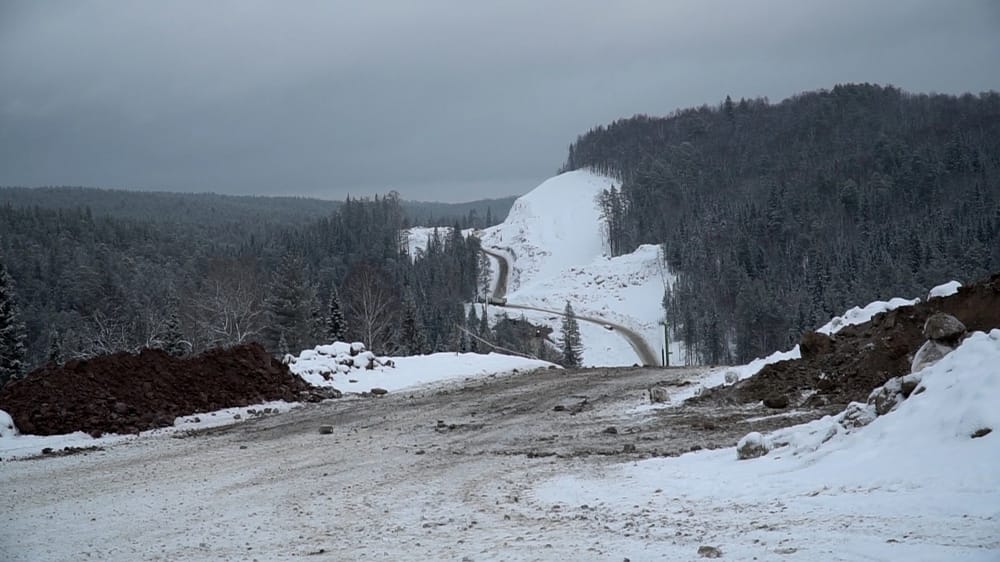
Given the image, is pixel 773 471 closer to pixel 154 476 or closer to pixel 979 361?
pixel 979 361

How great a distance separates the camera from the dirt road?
678 centimetres

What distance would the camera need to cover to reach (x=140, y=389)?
1577cm

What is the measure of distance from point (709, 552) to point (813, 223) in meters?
150

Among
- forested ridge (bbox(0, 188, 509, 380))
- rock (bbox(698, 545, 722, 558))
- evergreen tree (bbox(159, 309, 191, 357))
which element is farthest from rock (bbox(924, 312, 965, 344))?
evergreen tree (bbox(159, 309, 191, 357))

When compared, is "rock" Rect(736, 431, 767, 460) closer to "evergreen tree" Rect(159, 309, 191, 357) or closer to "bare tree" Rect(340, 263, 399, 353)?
"evergreen tree" Rect(159, 309, 191, 357)

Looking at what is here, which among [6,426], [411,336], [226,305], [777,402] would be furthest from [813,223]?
[6,426]

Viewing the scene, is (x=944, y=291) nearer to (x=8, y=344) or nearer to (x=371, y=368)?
(x=371, y=368)

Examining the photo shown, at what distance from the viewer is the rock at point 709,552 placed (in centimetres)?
559

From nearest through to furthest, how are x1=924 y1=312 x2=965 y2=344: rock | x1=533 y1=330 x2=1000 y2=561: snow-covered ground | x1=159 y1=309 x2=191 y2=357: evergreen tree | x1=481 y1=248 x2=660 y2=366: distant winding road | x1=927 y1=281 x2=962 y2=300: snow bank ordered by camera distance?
x1=533 y1=330 x2=1000 y2=561: snow-covered ground
x1=924 y1=312 x2=965 y2=344: rock
x1=927 y1=281 x2=962 y2=300: snow bank
x1=159 y1=309 x2=191 y2=357: evergreen tree
x1=481 y1=248 x2=660 y2=366: distant winding road

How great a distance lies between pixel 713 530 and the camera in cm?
628

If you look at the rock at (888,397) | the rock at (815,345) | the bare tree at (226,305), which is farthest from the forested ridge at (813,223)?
the rock at (888,397)

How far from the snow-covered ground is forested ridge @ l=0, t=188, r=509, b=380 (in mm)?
18620

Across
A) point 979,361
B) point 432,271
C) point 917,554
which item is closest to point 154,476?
point 917,554

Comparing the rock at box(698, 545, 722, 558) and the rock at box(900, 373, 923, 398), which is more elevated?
the rock at box(900, 373, 923, 398)
